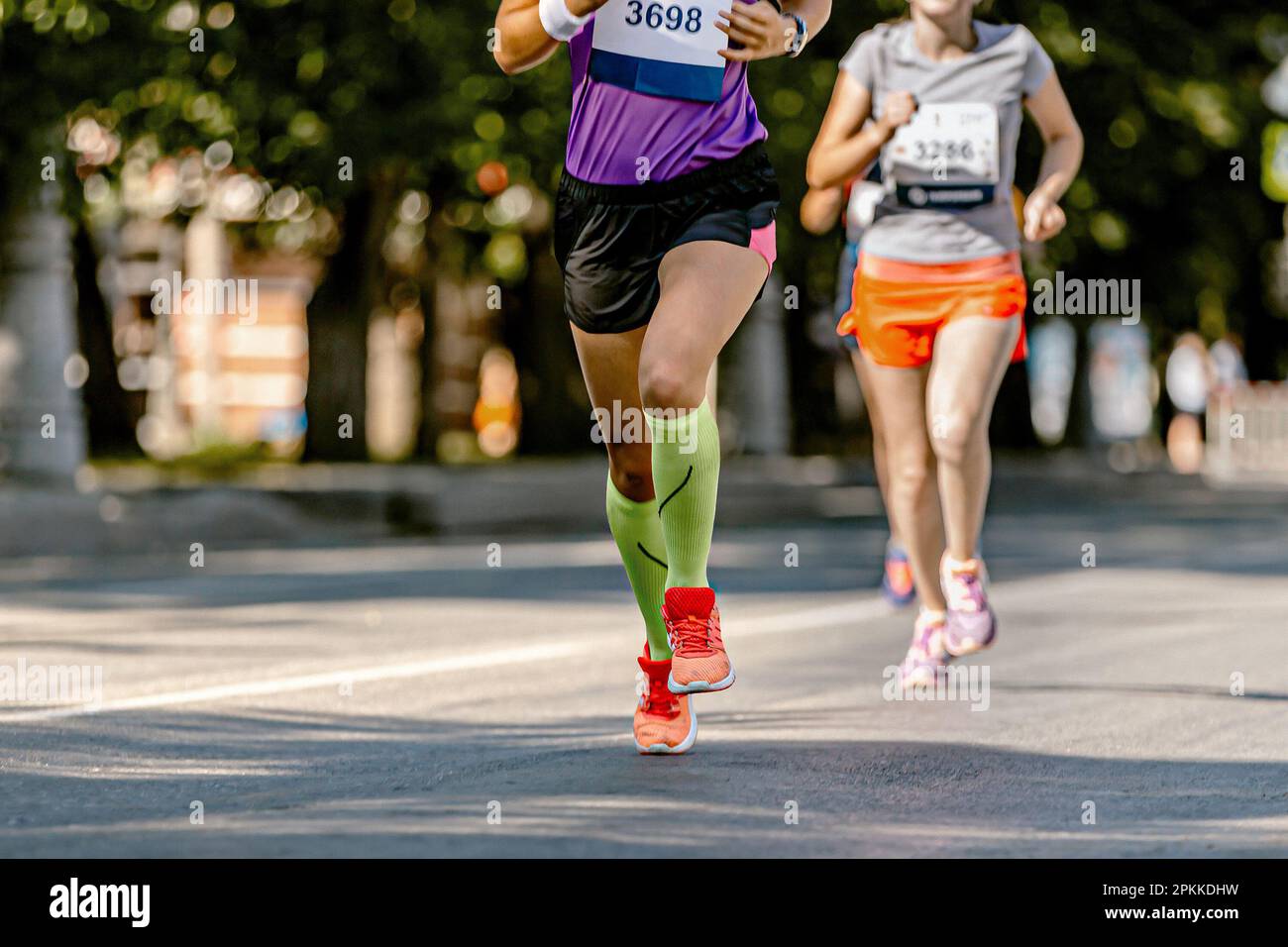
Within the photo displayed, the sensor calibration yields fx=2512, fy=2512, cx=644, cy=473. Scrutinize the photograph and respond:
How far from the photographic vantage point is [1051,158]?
307 inches

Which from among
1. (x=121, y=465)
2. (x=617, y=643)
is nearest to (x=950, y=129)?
(x=617, y=643)

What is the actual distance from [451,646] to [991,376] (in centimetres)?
251

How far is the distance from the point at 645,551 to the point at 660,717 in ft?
1.34

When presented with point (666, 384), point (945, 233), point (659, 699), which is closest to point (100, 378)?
point (945, 233)

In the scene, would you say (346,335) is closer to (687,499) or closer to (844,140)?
(844,140)

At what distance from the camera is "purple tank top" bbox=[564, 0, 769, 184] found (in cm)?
583

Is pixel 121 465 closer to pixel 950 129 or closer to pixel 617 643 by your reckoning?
pixel 617 643

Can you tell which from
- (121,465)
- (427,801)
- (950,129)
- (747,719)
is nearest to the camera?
(427,801)

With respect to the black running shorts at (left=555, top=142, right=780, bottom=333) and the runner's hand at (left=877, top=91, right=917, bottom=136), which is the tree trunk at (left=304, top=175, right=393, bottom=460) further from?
the black running shorts at (left=555, top=142, right=780, bottom=333)

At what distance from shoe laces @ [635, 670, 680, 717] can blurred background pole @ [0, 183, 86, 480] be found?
11450 mm

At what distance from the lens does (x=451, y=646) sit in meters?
9.05

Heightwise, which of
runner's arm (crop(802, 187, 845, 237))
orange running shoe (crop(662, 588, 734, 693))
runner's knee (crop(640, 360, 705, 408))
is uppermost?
runner's arm (crop(802, 187, 845, 237))
